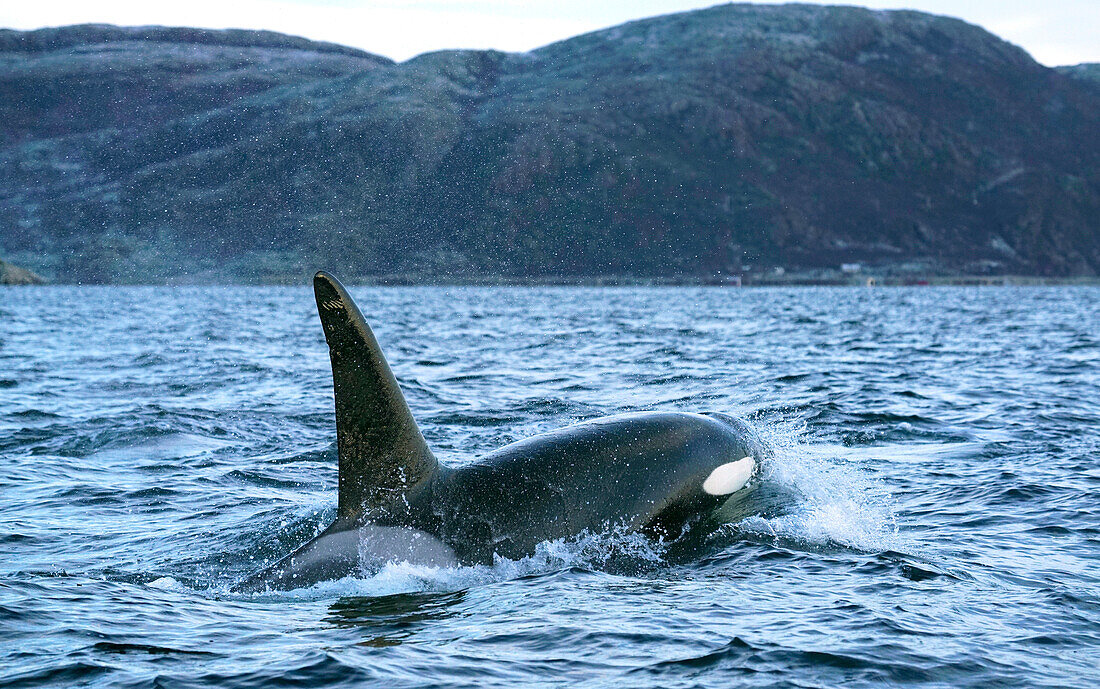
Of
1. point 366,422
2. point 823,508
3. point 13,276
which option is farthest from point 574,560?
point 13,276

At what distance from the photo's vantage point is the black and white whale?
863 centimetres

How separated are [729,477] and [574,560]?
74.6 inches

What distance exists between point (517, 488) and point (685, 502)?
65.5 inches

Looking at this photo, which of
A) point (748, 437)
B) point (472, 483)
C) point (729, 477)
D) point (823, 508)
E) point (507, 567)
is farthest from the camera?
point (823, 508)

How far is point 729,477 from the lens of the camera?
1052 centimetres

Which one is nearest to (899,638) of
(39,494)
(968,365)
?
(39,494)

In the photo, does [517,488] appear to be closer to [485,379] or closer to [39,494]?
[39,494]

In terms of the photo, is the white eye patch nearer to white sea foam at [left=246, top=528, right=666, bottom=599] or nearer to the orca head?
the orca head

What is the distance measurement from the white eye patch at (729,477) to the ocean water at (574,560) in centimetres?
39

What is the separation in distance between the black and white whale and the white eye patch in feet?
0.06

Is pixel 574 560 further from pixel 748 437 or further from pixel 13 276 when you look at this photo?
pixel 13 276

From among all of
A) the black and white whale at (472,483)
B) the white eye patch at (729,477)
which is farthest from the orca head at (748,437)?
the black and white whale at (472,483)

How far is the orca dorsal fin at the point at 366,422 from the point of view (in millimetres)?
8352

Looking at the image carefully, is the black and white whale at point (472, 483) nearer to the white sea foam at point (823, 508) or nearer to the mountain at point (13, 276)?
the white sea foam at point (823, 508)
